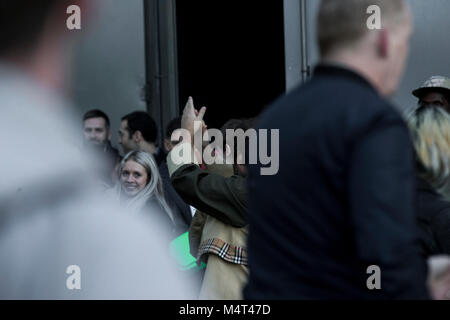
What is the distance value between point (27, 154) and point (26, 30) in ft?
3.06

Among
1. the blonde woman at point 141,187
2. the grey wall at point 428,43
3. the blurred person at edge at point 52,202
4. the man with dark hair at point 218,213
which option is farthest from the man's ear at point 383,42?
the grey wall at point 428,43

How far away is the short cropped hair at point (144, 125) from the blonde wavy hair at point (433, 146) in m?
3.44

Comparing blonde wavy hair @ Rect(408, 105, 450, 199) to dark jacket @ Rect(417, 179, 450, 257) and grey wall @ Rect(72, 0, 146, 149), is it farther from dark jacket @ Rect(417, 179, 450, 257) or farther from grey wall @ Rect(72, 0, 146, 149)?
grey wall @ Rect(72, 0, 146, 149)

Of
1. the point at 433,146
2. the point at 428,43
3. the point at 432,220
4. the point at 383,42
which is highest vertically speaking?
the point at 428,43

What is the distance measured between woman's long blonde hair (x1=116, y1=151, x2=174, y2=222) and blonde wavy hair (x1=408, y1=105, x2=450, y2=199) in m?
2.44

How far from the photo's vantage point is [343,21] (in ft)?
6.90

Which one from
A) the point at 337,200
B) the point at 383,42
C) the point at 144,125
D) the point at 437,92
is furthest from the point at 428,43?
the point at 337,200

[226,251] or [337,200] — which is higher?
[337,200]

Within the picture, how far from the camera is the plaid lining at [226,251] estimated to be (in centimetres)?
402

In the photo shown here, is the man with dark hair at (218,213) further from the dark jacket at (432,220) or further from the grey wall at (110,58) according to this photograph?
the grey wall at (110,58)

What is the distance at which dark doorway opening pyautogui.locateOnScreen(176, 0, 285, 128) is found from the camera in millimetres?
6441

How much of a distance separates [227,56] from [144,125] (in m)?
0.86

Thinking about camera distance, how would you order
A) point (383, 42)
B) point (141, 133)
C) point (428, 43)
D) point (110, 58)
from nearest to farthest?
point (383, 42) → point (428, 43) → point (141, 133) → point (110, 58)

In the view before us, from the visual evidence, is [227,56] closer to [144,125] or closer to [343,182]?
[144,125]
